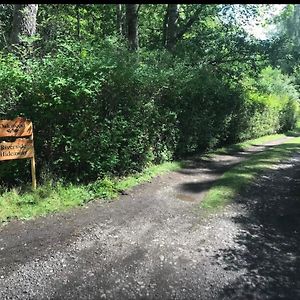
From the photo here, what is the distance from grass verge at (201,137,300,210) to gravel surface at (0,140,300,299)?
0.29 m

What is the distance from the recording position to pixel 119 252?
5270 mm

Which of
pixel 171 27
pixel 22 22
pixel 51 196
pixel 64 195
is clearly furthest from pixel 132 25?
pixel 51 196

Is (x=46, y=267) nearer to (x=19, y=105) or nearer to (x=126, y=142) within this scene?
(x=19, y=105)

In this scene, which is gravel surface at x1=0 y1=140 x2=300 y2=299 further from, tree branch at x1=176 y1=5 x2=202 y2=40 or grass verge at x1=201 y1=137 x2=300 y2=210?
tree branch at x1=176 y1=5 x2=202 y2=40

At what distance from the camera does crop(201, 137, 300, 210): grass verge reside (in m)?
7.96

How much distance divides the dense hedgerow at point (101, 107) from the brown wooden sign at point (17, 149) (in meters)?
0.39

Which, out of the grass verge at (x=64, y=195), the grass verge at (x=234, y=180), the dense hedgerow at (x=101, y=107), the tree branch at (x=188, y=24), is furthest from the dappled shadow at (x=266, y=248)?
the tree branch at (x=188, y=24)

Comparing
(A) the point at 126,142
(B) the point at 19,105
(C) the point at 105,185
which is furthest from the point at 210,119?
(B) the point at 19,105

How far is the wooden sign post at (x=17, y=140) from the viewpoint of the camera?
6.92 m

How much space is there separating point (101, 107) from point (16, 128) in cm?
222

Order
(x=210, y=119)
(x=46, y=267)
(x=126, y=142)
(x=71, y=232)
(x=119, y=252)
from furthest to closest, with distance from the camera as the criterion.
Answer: (x=210, y=119)
(x=126, y=142)
(x=71, y=232)
(x=119, y=252)
(x=46, y=267)

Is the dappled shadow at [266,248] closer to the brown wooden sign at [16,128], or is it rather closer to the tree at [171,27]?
the brown wooden sign at [16,128]

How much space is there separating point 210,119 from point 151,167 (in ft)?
15.7
